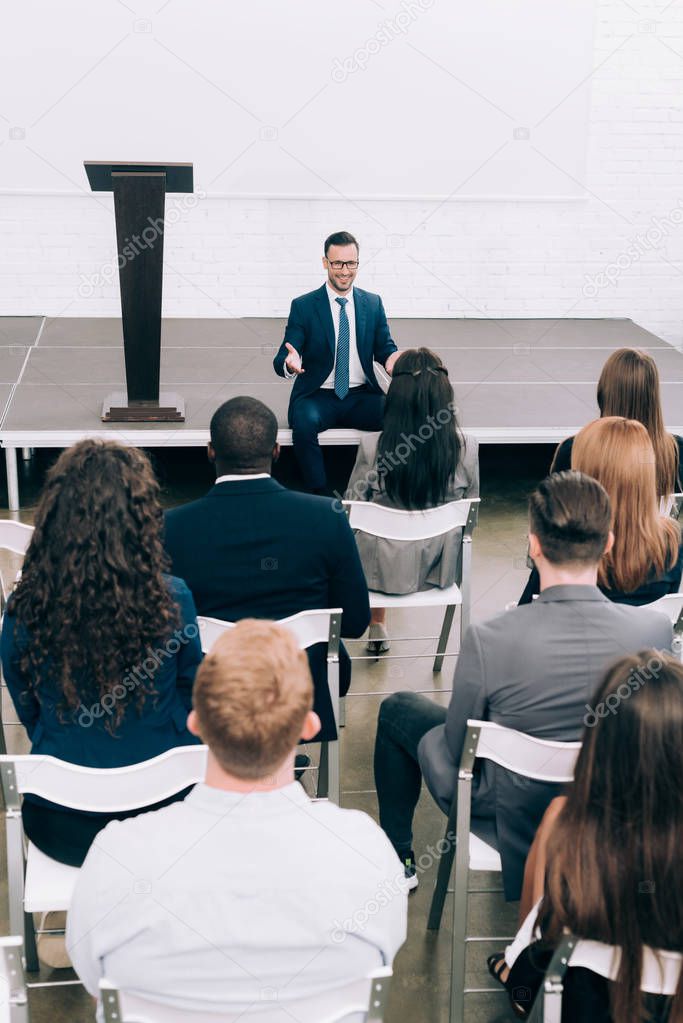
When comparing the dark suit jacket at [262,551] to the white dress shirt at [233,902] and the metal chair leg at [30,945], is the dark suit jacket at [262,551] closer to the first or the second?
the metal chair leg at [30,945]

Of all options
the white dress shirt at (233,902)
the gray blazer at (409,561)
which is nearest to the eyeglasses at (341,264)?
the gray blazer at (409,561)

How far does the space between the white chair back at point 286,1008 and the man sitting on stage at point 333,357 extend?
323 centimetres

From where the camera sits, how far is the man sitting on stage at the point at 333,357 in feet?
15.2

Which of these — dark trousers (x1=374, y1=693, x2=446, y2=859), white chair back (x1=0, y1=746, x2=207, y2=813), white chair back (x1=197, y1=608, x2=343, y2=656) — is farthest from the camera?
dark trousers (x1=374, y1=693, x2=446, y2=859)

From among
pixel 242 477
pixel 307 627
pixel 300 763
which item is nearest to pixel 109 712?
pixel 307 627

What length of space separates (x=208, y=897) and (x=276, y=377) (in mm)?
4586

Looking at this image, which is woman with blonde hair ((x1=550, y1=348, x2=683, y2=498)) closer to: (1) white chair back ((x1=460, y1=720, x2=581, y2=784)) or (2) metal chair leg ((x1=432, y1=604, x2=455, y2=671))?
(2) metal chair leg ((x1=432, y1=604, x2=455, y2=671))

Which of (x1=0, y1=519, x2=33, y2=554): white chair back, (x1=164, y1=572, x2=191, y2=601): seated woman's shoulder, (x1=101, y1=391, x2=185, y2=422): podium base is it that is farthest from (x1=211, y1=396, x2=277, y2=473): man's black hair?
(x1=101, y1=391, x2=185, y2=422): podium base

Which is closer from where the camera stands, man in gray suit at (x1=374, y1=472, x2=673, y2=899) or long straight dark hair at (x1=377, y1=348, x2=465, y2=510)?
man in gray suit at (x1=374, y1=472, x2=673, y2=899)

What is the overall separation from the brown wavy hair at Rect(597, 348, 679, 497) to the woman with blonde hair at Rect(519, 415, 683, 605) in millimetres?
577

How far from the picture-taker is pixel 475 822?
2.27 m

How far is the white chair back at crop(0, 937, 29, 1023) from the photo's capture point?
1519 millimetres

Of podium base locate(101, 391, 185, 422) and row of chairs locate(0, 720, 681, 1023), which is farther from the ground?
podium base locate(101, 391, 185, 422)

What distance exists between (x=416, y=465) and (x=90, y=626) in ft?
4.73
